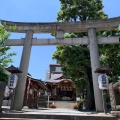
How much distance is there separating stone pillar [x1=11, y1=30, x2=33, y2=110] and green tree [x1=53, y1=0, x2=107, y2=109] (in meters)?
4.38

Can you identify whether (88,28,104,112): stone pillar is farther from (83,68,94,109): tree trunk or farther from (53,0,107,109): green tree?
(83,68,94,109): tree trunk

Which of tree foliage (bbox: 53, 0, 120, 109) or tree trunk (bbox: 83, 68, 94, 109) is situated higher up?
tree foliage (bbox: 53, 0, 120, 109)

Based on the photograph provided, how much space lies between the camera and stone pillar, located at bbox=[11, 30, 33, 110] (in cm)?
1080

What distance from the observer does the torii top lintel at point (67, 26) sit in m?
12.4

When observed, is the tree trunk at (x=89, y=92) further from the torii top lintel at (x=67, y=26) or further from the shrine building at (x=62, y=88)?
the shrine building at (x=62, y=88)

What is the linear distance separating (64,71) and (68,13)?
19.4 ft

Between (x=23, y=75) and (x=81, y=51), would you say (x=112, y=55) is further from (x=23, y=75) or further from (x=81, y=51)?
(x=23, y=75)

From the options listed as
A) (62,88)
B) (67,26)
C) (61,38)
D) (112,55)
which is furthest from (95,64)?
(62,88)

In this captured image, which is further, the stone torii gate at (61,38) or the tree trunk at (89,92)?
the tree trunk at (89,92)

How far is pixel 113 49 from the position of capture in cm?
1573

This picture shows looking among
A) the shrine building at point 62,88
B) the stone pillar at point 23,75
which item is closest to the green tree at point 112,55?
the stone pillar at point 23,75

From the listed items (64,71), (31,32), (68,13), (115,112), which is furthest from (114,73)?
(115,112)

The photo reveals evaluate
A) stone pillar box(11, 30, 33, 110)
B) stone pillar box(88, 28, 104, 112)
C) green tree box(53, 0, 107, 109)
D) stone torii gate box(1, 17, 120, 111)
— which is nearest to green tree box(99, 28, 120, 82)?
green tree box(53, 0, 107, 109)

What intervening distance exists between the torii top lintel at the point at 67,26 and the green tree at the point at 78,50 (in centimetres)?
329
